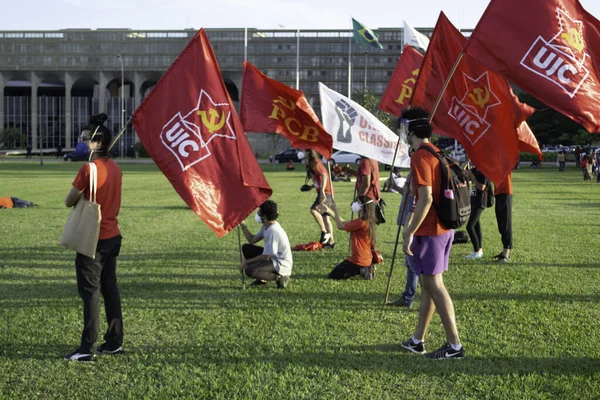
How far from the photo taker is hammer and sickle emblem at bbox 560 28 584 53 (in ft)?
21.5

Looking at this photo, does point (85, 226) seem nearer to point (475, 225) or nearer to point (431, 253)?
point (431, 253)

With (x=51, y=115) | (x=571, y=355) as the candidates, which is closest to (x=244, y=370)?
(x=571, y=355)

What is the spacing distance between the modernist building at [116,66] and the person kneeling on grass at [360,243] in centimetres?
9909

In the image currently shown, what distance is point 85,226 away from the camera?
5.62 meters

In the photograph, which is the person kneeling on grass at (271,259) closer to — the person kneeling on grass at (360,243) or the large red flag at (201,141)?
the person kneeling on grass at (360,243)

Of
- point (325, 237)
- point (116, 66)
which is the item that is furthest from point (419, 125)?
point (116, 66)

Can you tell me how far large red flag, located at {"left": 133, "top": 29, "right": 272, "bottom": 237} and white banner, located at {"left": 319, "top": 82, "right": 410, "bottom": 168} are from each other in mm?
3094

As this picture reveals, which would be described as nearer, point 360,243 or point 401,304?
point 401,304

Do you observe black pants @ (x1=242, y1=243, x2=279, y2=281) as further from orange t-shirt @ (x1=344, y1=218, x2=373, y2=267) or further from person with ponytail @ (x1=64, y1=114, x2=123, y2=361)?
person with ponytail @ (x1=64, y1=114, x2=123, y2=361)

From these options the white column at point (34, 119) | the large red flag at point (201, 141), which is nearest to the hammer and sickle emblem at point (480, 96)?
the large red flag at point (201, 141)

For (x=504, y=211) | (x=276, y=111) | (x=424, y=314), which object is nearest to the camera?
(x=424, y=314)

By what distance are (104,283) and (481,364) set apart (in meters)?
3.14

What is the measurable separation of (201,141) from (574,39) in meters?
3.66

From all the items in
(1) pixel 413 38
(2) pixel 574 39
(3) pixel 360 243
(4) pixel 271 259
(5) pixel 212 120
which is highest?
(1) pixel 413 38
